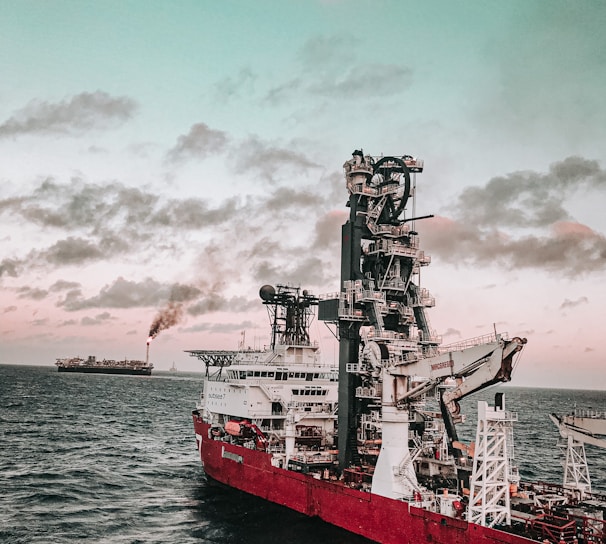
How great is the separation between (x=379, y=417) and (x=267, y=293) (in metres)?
15.4

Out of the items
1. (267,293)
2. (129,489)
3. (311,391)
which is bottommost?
(129,489)

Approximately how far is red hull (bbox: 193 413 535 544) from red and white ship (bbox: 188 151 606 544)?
0.08m

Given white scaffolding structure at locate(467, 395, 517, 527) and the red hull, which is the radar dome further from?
white scaffolding structure at locate(467, 395, 517, 527)

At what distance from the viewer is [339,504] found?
3164 cm

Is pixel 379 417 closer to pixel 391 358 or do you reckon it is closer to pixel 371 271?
pixel 391 358

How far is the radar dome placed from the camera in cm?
4684

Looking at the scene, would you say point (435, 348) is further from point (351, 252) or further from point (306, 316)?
point (306, 316)

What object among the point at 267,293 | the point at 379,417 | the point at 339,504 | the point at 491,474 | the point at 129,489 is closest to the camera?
the point at 491,474

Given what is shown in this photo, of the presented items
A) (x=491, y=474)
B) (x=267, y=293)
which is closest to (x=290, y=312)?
(x=267, y=293)

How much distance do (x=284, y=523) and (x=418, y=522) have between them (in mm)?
9892

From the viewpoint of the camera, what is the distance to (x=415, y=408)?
36312 mm

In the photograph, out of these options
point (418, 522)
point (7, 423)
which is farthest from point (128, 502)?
point (7, 423)

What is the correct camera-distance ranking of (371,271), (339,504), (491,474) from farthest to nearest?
1. (371,271)
2. (339,504)
3. (491,474)

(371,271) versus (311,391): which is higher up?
(371,271)
